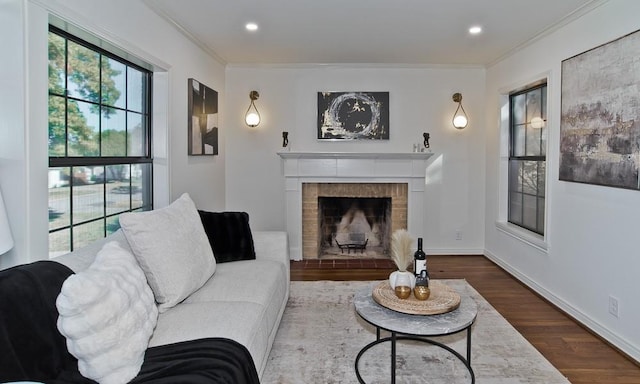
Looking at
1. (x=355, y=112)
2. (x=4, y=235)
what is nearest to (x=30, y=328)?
(x=4, y=235)

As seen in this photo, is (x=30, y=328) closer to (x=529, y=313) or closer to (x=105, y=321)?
(x=105, y=321)

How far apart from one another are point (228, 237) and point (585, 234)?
106 inches

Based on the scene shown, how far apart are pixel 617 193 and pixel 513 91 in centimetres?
205

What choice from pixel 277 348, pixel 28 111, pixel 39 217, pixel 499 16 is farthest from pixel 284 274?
pixel 499 16

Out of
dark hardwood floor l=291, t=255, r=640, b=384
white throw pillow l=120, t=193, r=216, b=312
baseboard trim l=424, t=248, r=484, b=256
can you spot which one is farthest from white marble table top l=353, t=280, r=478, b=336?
baseboard trim l=424, t=248, r=484, b=256

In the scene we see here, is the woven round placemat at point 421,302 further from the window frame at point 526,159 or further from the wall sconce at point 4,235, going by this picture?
the window frame at point 526,159

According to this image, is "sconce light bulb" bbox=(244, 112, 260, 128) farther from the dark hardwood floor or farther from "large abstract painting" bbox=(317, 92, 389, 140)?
the dark hardwood floor

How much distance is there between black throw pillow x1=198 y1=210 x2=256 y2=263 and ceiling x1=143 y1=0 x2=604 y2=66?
161cm

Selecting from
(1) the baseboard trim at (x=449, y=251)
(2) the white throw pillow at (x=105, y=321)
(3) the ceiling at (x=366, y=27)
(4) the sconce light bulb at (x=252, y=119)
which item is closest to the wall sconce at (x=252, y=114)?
(4) the sconce light bulb at (x=252, y=119)

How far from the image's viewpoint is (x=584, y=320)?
121 inches

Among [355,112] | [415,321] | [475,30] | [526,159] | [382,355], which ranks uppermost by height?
[475,30]

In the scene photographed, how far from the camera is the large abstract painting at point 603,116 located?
2574 millimetres

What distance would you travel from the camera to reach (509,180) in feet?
15.5

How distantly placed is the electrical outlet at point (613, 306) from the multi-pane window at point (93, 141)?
138 inches
